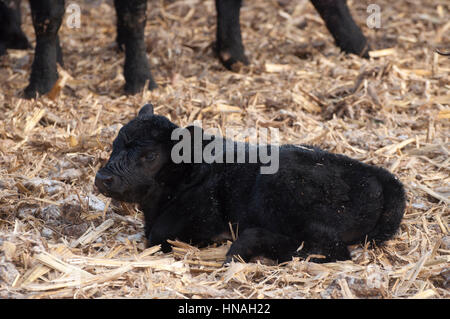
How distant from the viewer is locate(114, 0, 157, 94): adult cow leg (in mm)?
7918

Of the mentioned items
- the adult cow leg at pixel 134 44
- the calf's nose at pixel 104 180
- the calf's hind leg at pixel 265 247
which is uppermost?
the adult cow leg at pixel 134 44

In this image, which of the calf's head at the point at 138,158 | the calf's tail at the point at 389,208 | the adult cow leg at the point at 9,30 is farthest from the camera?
the adult cow leg at the point at 9,30

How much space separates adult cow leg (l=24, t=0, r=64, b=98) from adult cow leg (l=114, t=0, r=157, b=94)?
28.7 inches

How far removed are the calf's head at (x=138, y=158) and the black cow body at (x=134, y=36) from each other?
3300 mm

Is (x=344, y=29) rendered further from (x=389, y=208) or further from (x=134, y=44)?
(x=389, y=208)

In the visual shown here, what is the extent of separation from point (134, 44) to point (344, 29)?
268cm

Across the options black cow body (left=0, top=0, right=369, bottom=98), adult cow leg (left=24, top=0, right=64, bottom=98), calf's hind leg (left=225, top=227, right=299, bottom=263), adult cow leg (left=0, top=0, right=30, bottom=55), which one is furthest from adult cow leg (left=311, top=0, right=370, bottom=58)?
calf's hind leg (left=225, top=227, right=299, bottom=263)

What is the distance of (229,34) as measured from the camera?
880 centimetres

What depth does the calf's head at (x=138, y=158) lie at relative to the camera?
457cm

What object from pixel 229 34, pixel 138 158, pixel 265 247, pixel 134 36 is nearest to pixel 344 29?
pixel 229 34

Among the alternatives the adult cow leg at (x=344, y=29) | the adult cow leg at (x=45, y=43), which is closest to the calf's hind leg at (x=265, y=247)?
the adult cow leg at (x=45, y=43)

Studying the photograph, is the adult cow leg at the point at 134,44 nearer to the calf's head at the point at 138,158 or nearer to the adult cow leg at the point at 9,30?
the adult cow leg at the point at 9,30

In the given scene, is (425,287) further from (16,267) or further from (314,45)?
(314,45)

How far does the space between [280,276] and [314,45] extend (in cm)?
583
